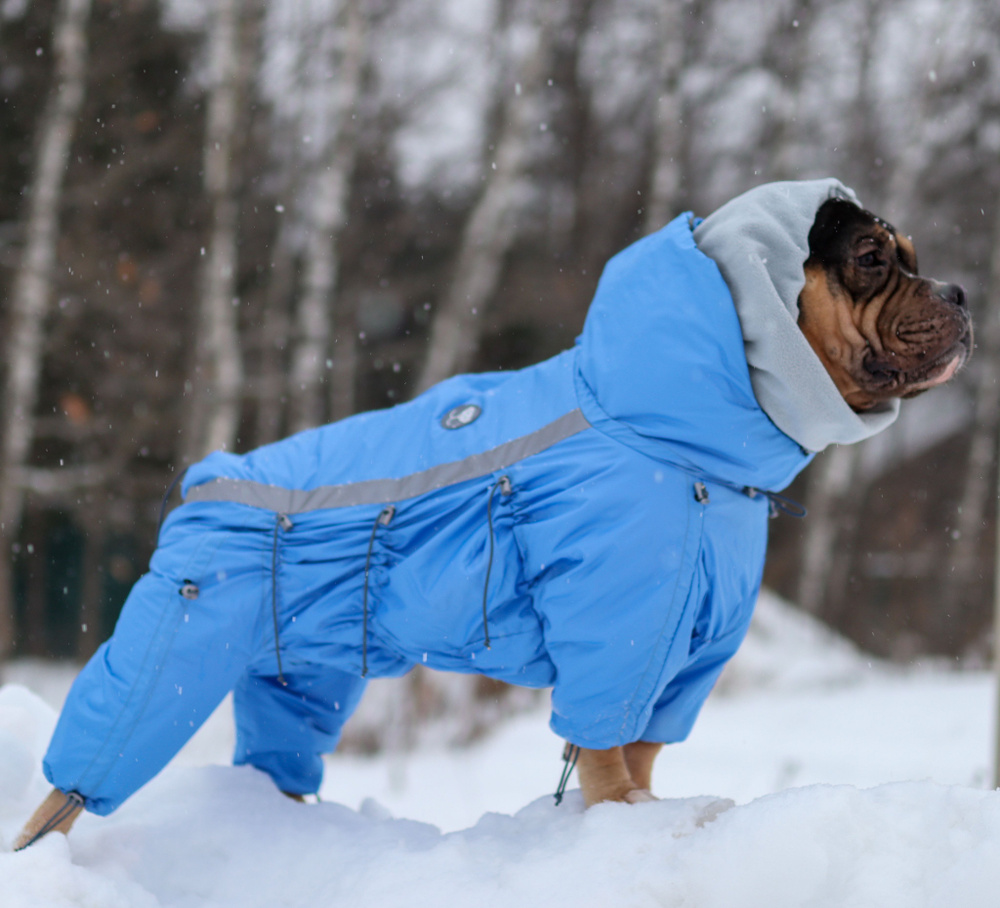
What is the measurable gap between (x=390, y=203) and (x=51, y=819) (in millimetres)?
10543

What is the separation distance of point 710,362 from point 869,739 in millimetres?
4679

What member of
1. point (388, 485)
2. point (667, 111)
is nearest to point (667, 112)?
point (667, 111)

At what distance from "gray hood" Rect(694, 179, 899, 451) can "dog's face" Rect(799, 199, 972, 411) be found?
11cm

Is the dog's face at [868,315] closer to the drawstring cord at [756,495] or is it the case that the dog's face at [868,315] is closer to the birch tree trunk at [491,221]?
the drawstring cord at [756,495]

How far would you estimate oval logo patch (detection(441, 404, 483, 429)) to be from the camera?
2.18 meters

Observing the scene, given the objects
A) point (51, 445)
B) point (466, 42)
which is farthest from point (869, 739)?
point (51, 445)

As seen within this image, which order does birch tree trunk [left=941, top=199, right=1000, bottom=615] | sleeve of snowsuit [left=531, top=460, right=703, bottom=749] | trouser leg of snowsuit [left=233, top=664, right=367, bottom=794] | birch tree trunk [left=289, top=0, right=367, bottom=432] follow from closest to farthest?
sleeve of snowsuit [left=531, top=460, right=703, bottom=749] < trouser leg of snowsuit [left=233, top=664, right=367, bottom=794] < birch tree trunk [left=289, top=0, right=367, bottom=432] < birch tree trunk [left=941, top=199, right=1000, bottom=615]

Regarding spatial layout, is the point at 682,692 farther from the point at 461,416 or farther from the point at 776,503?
the point at 461,416

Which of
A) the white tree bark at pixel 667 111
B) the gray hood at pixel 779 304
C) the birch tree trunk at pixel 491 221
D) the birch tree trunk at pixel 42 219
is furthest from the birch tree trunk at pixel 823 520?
Result: the gray hood at pixel 779 304

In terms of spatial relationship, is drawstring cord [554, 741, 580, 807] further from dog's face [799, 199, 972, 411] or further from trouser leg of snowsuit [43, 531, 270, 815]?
dog's face [799, 199, 972, 411]

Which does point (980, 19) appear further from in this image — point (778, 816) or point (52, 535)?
point (52, 535)

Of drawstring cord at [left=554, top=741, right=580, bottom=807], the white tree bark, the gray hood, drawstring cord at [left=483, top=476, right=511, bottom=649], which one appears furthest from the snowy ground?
the white tree bark

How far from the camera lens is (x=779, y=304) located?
191cm

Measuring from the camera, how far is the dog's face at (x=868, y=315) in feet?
6.88
